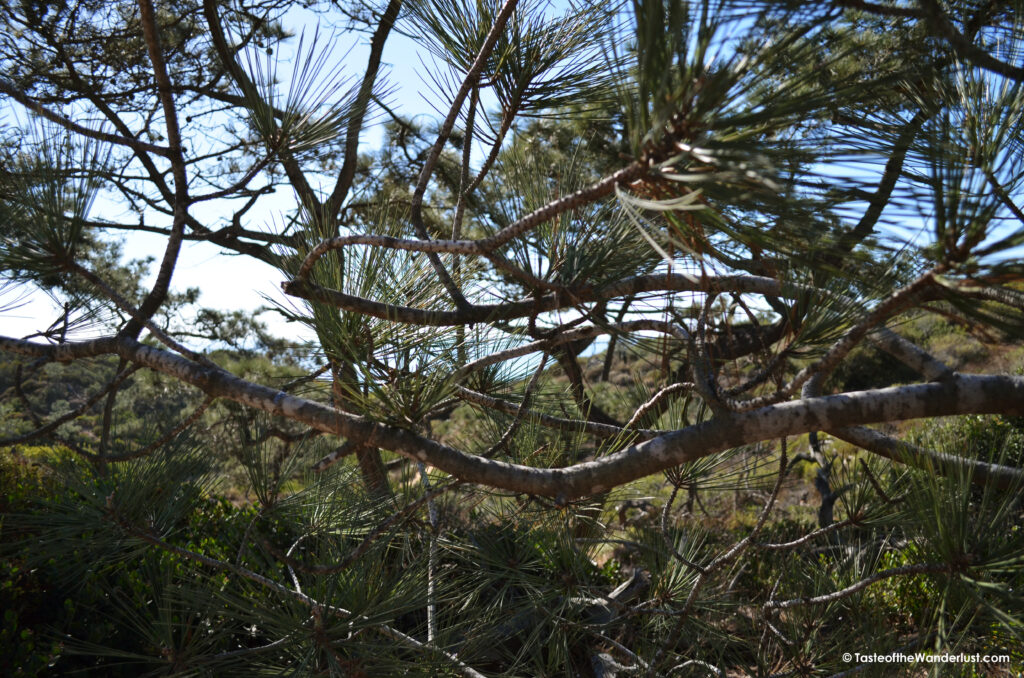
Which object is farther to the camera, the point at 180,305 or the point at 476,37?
the point at 180,305

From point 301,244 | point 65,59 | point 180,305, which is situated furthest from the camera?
point 180,305

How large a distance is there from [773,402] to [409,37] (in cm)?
84

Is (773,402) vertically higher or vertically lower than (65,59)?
lower

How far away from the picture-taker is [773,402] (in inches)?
28.0

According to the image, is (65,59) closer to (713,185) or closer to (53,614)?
(53,614)

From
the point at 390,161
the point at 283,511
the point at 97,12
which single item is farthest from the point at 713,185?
the point at 390,161

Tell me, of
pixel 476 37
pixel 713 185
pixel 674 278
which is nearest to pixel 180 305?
pixel 476 37

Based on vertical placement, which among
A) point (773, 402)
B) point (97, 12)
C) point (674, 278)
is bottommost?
point (773, 402)

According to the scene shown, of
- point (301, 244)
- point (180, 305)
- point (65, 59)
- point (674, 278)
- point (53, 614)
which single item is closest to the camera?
point (674, 278)

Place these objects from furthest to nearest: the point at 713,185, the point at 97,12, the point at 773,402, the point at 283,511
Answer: the point at 97,12 → the point at 283,511 → the point at 773,402 → the point at 713,185

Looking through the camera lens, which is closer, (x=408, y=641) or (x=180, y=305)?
(x=408, y=641)

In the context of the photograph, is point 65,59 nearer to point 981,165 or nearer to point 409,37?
point 409,37

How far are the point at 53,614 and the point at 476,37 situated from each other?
1927 millimetres

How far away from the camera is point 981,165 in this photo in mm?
596
